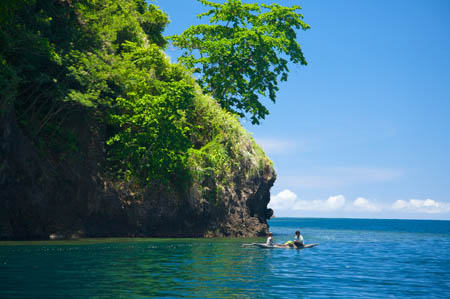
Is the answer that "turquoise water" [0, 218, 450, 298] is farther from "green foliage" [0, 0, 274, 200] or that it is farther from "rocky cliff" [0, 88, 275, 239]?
"green foliage" [0, 0, 274, 200]

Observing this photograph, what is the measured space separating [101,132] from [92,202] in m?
5.43

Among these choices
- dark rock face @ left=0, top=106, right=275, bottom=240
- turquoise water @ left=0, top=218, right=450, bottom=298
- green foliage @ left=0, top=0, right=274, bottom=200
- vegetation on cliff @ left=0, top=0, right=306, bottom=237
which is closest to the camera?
turquoise water @ left=0, top=218, right=450, bottom=298

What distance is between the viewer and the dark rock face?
2802 cm

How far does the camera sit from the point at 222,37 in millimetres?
49812

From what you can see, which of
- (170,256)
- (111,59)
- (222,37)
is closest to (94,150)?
(111,59)

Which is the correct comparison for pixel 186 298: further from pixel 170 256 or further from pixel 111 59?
pixel 111 59

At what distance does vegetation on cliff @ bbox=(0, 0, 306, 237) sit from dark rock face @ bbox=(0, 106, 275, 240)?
0.07 metres

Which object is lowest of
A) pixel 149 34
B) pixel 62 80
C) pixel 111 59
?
pixel 62 80

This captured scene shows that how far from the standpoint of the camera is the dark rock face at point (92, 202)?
28.0m

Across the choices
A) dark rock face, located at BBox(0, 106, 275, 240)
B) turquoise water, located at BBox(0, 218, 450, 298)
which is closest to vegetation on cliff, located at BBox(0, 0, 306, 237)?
dark rock face, located at BBox(0, 106, 275, 240)

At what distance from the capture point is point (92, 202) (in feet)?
107

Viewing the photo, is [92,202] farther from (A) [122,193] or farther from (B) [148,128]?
(B) [148,128]

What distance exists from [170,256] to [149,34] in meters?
31.1

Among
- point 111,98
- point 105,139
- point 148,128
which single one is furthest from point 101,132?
point 148,128
